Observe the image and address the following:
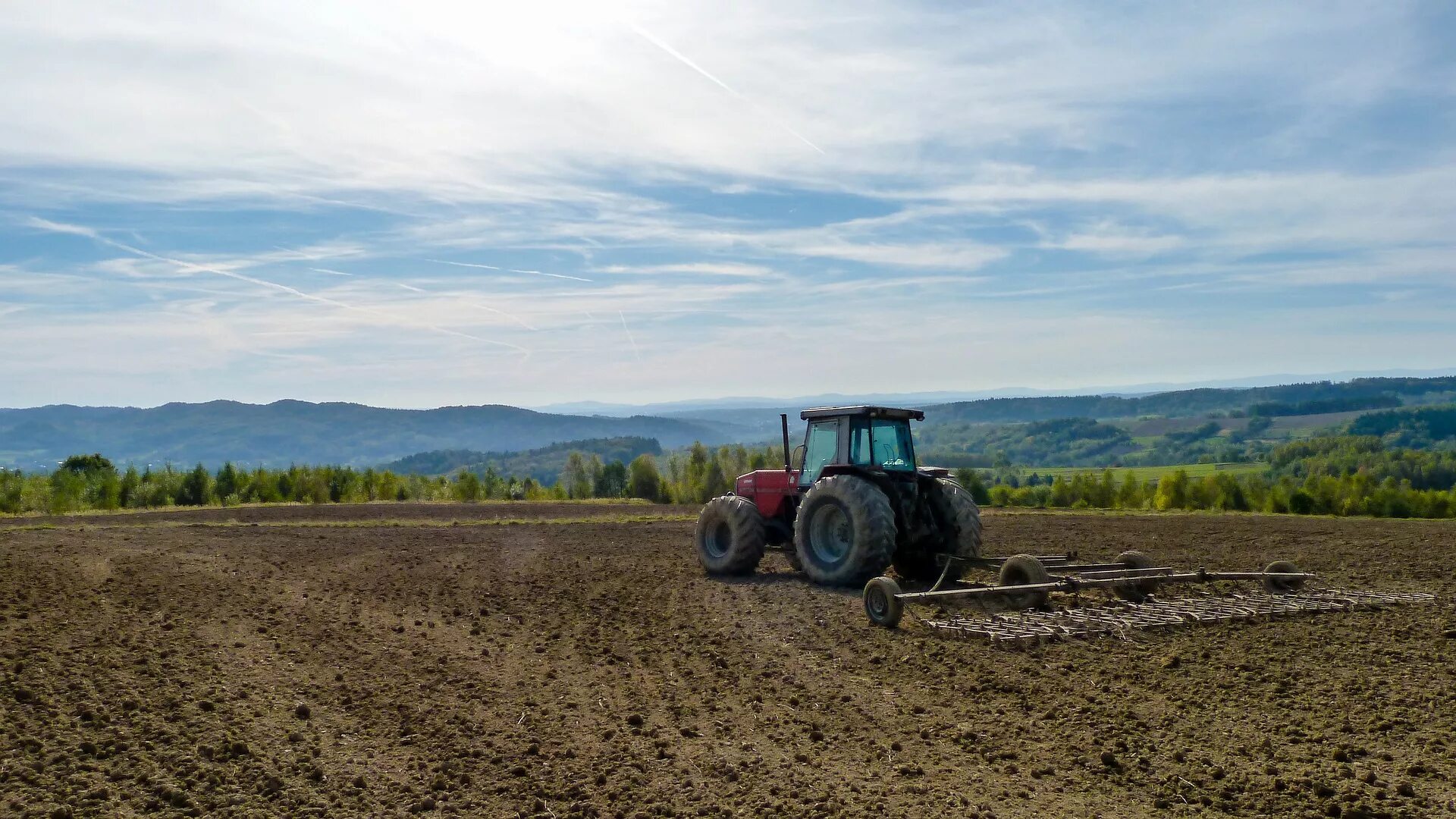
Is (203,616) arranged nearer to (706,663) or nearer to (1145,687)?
(706,663)

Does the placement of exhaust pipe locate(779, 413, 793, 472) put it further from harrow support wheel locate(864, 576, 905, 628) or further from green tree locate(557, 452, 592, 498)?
green tree locate(557, 452, 592, 498)

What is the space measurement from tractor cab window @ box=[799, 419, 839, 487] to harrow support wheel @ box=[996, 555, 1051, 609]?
3048 millimetres

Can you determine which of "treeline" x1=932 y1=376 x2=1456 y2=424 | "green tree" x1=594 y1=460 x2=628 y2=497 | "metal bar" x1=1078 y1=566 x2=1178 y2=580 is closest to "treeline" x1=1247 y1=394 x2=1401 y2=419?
"treeline" x1=932 y1=376 x2=1456 y2=424

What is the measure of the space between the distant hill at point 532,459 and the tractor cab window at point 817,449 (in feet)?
386

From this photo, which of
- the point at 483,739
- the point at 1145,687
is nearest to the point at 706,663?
the point at 483,739

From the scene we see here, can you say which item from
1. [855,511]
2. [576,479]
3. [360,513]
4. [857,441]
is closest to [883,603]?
[855,511]

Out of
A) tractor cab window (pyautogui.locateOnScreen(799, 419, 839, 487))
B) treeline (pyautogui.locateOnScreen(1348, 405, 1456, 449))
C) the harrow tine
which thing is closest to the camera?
the harrow tine

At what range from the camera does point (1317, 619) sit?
10547 millimetres

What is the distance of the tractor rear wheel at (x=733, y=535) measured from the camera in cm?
1469

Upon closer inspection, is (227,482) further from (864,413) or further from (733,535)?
(864,413)

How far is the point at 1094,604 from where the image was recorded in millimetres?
11562

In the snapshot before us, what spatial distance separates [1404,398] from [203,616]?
17315 cm

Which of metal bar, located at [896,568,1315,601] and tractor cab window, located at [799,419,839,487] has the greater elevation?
tractor cab window, located at [799,419,839,487]

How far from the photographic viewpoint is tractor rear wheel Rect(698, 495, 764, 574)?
14.7m
